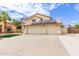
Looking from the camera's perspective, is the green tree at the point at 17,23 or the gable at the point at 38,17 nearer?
the green tree at the point at 17,23

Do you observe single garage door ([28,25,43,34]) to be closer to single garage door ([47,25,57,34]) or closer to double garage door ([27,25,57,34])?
double garage door ([27,25,57,34])

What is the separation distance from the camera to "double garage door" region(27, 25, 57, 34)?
675cm

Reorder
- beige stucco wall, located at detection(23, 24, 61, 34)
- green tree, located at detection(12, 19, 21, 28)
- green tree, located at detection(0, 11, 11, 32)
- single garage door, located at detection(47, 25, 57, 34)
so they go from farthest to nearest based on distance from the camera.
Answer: single garage door, located at detection(47, 25, 57, 34)
beige stucco wall, located at detection(23, 24, 61, 34)
green tree, located at detection(0, 11, 11, 32)
green tree, located at detection(12, 19, 21, 28)

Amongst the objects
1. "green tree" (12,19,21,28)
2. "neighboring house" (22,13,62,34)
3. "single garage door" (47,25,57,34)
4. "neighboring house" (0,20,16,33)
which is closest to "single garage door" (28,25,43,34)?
"neighboring house" (22,13,62,34)

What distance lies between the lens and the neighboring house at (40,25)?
648cm

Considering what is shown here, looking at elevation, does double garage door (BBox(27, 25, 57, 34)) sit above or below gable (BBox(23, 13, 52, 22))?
below

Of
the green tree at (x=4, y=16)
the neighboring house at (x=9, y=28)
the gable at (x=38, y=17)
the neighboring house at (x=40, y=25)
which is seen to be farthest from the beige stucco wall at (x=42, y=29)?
the green tree at (x=4, y=16)

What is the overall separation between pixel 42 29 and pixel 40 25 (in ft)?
0.52

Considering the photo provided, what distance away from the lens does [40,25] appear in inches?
265

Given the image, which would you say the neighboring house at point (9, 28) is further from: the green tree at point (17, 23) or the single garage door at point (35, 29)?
the single garage door at point (35, 29)

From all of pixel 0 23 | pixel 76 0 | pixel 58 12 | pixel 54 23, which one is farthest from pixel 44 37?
pixel 76 0

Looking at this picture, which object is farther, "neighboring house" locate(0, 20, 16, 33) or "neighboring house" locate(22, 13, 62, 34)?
"neighboring house" locate(22, 13, 62, 34)

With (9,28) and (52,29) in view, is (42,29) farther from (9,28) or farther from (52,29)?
(9,28)

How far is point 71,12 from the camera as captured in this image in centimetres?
632
